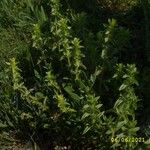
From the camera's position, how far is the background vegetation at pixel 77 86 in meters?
3.24

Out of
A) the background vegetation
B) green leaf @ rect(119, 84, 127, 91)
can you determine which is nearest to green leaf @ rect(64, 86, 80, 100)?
the background vegetation

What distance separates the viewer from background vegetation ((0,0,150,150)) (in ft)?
10.6

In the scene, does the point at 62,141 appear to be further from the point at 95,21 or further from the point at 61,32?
the point at 95,21

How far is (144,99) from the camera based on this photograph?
11.8 ft

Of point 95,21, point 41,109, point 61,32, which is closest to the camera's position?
point 61,32

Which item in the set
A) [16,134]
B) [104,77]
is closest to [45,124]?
[16,134]

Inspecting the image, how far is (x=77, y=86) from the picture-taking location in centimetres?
356

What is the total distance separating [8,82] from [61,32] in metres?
0.74

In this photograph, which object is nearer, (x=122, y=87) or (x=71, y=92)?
(x=122, y=87)
